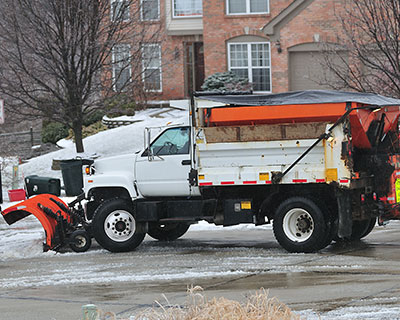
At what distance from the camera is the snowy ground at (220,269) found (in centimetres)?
918

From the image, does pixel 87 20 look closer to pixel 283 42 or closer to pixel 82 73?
pixel 82 73

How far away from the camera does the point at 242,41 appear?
35000mm

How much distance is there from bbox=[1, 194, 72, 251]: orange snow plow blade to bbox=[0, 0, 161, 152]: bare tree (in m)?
11.7

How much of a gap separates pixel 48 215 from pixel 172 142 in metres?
2.40

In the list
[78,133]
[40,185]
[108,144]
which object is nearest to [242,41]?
[108,144]

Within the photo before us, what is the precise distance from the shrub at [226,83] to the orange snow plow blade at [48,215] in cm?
1926

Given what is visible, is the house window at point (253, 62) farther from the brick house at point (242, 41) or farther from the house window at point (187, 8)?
the house window at point (187, 8)

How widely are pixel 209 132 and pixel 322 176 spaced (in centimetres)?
188

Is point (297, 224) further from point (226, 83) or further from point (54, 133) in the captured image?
point (54, 133)

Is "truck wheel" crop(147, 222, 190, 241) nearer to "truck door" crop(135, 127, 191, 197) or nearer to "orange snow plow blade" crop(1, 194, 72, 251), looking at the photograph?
"truck door" crop(135, 127, 191, 197)

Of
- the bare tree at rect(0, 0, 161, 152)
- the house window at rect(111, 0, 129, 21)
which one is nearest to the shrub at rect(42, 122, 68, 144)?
the bare tree at rect(0, 0, 161, 152)

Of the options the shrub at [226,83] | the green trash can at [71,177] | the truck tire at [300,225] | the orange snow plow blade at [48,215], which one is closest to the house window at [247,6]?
the shrub at [226,83]

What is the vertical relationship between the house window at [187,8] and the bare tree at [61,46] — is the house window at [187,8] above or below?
above

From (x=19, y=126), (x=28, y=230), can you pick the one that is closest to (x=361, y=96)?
(x=28, y=230)
